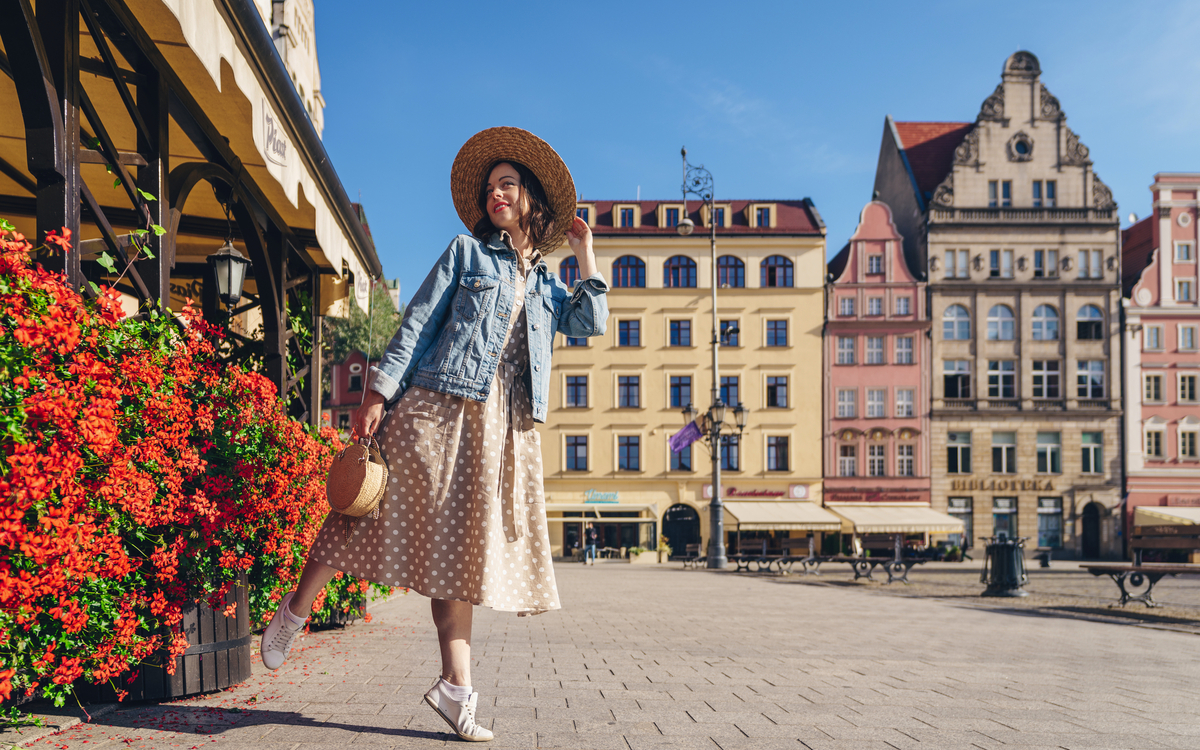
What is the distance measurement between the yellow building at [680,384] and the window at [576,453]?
0.05 metres

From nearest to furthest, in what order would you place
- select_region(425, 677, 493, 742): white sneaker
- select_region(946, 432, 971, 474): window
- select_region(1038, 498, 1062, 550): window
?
select_region(425, 677, 493, 742): white sneaker
select_region(1038, 498, 1062, 550): window
select_region(946, 432, 971, 474): window

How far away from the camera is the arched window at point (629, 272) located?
40.9m

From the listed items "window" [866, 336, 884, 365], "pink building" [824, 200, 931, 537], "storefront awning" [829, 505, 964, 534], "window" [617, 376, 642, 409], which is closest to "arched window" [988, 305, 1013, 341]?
"pink building" [824, 200, 931, 537]

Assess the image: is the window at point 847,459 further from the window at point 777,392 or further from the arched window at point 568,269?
the arched window at point 568,269

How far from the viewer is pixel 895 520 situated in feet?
117

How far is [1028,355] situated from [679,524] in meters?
16.5

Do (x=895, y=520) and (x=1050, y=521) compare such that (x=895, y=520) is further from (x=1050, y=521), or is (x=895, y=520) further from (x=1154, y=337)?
(x=1154, y=337)

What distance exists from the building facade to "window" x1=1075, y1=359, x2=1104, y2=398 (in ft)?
0.20

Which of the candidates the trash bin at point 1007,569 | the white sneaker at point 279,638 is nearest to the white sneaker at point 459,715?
the white sneaker at point 279,638

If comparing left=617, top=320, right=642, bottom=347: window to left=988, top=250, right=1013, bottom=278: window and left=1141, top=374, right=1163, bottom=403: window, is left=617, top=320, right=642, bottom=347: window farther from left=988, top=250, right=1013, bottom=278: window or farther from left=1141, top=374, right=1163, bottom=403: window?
left=1141, top=374, right=1163, bottom=403: window

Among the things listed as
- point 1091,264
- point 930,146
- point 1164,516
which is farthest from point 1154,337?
point 930,146

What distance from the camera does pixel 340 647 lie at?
6.15 m

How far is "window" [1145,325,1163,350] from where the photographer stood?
133ft

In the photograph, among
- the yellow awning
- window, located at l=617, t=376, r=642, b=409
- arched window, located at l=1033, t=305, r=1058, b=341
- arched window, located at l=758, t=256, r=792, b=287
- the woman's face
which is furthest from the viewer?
arched window, located at l=758, t=256, r=792, b=287
